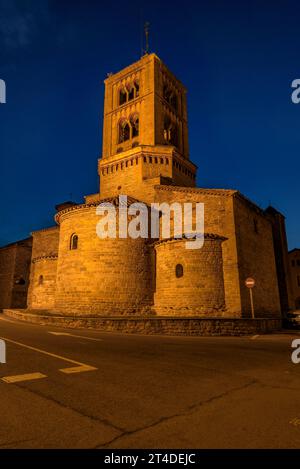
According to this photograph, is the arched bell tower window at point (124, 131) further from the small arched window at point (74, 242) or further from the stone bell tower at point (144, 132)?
the small arched window at point (74, 242)

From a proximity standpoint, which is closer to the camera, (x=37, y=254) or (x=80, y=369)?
(x=80, y=369)

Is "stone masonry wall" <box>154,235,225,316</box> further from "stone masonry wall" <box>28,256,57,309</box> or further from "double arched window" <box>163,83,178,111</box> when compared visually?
"double arched window" <box>163,83,178,111</box>

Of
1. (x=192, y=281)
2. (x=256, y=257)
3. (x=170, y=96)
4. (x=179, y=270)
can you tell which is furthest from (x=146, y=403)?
(x=170, y=96)

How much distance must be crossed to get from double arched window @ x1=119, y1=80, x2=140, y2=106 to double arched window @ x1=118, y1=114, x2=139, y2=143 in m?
2.50

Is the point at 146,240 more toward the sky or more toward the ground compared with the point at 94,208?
→ more toward the ground

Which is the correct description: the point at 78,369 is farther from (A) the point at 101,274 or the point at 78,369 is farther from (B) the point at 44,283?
(B) the point at 44,283

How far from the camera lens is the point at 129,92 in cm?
3034

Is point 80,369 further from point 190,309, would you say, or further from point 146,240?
point 146,240

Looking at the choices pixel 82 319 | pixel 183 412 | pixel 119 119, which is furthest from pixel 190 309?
pixel 119 119

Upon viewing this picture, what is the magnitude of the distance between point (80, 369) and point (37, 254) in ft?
87.2

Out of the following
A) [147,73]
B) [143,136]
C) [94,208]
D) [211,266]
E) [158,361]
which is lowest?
[158,361]

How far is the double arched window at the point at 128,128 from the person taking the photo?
28516mm

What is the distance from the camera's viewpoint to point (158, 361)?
6211mm
